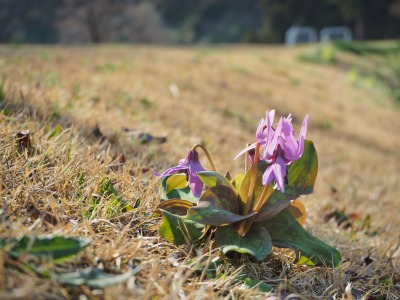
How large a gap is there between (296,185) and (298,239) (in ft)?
0.57

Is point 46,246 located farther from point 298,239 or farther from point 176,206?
point 298,239

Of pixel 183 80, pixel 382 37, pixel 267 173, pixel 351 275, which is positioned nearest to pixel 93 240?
pixel 267 173

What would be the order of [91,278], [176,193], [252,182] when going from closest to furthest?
[91,278] → [252,182] → [176,193]

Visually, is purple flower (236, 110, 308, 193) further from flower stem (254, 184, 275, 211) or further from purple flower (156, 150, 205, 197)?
purple flower (156, 150, 205, 197)

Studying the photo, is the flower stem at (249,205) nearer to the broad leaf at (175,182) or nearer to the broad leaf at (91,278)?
the broad leaf at (175,182)

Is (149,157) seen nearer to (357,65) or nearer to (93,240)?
(93,240)

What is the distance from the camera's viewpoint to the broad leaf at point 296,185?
66.7 inches

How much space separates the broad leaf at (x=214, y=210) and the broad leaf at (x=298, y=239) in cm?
16

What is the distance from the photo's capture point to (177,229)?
1672mm

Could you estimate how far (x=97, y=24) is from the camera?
29469 mm

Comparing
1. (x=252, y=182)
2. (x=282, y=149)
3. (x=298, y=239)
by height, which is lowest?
(x=298, y=239)

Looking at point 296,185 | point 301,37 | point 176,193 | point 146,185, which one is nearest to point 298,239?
point 296,185

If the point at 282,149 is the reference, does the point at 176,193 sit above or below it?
below

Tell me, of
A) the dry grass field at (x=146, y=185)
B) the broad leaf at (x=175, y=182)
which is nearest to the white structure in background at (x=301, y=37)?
the dry grass field at (x=146, y=185)
